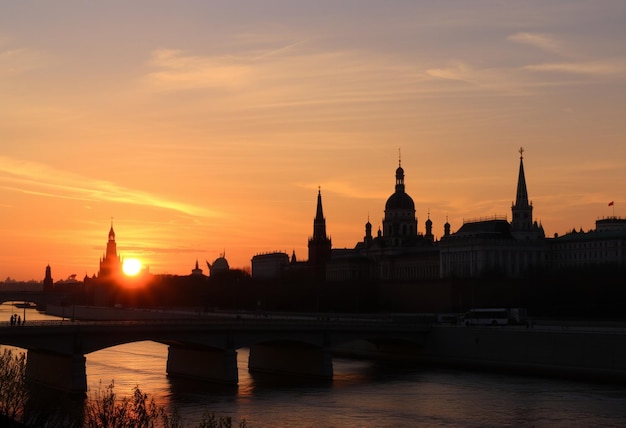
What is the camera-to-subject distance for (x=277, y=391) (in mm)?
64812

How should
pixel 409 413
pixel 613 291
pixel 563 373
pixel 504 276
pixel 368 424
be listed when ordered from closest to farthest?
pixel 368 424 < pixel 409 413 < pixel 563 373 < pixel 613 291 < pixel 504 276

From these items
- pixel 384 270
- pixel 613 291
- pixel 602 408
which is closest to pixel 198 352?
pixel 602 408

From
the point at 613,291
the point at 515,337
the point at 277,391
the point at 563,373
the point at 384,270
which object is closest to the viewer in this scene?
the point at 277,391

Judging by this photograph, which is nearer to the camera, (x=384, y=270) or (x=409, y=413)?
(x=409, y=413)

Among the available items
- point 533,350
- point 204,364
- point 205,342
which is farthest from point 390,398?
point 533,350

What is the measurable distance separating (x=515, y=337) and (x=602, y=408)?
21.8m

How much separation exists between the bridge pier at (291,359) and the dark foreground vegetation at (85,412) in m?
Answer: 16.9

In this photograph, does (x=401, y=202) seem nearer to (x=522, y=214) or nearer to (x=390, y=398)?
(x=522, y=214)

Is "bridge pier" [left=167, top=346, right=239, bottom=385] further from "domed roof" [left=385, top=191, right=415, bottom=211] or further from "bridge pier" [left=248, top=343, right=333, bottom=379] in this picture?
"domed roof" [left=385, top=191, right=415, bottom=211]

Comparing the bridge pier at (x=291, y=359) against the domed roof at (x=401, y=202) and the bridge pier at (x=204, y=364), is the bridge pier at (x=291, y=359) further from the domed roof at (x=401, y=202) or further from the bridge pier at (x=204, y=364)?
the domed roof at (x=401, y=202)

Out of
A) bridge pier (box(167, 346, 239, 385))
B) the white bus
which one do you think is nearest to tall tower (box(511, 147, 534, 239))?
the white bus

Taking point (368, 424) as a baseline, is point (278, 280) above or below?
above

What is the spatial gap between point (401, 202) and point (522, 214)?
27.7 m

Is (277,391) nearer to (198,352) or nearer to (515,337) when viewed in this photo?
(198,352)
